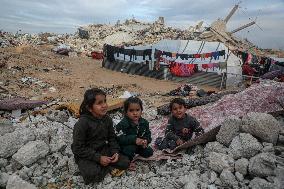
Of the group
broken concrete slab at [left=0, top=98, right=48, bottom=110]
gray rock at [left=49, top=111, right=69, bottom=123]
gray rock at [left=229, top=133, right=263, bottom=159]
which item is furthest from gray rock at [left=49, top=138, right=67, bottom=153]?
broken concrete slab at [left=0, top=98, right=48, bottom=110]

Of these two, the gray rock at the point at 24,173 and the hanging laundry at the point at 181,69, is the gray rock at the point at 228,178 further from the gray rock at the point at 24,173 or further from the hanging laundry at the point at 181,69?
the hanging laundry at the point at 181,69

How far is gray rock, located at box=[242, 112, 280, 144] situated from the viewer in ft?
12.2

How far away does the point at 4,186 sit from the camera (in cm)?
379

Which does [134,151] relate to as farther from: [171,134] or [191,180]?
[191,180]

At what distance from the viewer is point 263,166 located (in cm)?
331

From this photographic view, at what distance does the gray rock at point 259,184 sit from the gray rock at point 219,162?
0.28 metres

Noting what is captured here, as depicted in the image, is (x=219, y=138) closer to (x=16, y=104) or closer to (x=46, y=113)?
(x=46, y=113)

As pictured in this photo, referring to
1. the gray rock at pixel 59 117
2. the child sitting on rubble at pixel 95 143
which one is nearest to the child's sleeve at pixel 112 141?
the child sitting on rubble at pixel 95 143

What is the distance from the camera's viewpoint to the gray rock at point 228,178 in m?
3.34

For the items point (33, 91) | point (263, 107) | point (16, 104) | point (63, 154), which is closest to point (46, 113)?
point (16, 104)

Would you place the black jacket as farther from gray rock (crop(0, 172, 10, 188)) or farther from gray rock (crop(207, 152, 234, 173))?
gray rock (crop(207, 152, 234, 173))

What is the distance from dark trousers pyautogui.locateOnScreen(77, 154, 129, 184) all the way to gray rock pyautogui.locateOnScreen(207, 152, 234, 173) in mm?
964

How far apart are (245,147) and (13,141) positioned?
2719 millimetres

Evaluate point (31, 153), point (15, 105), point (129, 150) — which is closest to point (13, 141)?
point (31, 153)
